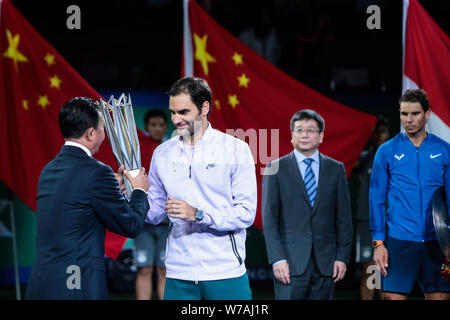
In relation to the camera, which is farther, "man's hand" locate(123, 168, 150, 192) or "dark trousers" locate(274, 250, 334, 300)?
"dark trousers" locate(274, 250, 334, 300)

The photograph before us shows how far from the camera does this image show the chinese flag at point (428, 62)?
5.29 metres

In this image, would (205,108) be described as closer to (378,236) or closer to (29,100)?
(378,236)

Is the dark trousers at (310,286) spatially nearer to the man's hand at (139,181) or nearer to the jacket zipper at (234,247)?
the jacket zipper at (234,247)

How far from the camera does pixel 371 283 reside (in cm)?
530

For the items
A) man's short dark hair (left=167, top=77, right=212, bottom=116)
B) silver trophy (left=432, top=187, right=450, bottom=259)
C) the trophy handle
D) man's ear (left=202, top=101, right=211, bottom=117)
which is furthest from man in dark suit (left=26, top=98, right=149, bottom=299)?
silver trophy (left=432, top=187, right=450, bottom=259)

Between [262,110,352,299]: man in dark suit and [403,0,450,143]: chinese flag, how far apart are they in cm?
121

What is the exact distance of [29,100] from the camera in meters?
5.51

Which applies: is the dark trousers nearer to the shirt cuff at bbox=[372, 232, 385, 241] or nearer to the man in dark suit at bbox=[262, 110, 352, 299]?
the man in dark suit at bbox=[262, 110, 352, 299]

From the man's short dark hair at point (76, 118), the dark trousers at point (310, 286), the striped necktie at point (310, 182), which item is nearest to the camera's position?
the man's short dark hair at point (76, 118)

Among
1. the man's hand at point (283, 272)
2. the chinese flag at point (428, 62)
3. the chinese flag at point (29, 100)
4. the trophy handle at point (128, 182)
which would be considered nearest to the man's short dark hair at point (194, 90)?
the trophy handle at point (128, 182)

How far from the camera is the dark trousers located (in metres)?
4.47

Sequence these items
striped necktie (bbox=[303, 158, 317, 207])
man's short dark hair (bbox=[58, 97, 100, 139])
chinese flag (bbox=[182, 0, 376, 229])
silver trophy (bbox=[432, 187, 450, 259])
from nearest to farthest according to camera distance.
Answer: man's short dark hair (bbox=[58, 97, 100, 139]), silver trophy (bbox=[432, 187, 450, 259]), striped necktie (bbox=[303, 158, 317, 207]), chinese flag (bbox=[182, 0, 376, 229])

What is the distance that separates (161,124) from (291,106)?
1.22 m

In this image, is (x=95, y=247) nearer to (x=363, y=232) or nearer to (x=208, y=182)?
(x=208, y=182)
